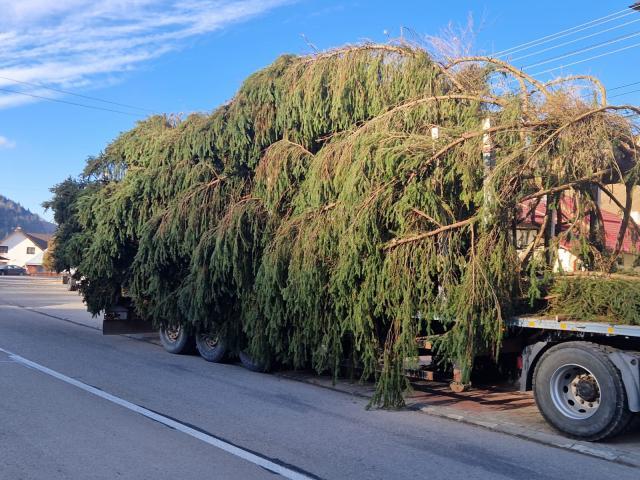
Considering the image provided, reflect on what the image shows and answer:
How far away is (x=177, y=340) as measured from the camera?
520 inches

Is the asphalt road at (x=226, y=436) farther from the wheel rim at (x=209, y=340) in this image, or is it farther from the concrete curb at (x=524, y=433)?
the wheel rim at (x=209, y=340)

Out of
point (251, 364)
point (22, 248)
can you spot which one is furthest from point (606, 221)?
point (22, 248)

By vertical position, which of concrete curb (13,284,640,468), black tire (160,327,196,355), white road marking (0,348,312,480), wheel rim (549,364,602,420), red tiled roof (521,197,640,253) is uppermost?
red tiled roof (521,197,640,253)

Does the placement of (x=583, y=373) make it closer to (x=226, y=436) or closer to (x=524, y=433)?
(x=524, y=433)

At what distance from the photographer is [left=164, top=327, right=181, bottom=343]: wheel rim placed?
43.4 feet

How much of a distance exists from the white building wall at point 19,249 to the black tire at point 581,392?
10776 centimetres

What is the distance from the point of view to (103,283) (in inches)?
571

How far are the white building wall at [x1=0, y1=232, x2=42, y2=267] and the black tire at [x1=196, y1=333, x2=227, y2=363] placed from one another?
331 feet

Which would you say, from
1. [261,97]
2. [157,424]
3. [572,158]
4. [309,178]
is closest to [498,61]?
[572,158]

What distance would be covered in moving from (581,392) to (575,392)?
15 centimetres

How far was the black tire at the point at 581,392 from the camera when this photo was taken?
6.60m

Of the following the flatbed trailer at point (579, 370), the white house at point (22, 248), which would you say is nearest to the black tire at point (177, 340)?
the flatbed trailer at point (579, 370)

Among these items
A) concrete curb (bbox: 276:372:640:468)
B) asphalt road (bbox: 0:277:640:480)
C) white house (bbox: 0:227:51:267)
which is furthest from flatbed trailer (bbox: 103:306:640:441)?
white house (bbox: 0:227:51:267)

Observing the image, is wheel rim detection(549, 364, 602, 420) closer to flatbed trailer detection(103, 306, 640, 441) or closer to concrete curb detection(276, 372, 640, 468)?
flatbed trailer detection(103, 306, 640, 441)
